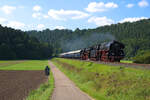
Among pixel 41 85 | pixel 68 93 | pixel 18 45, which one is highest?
pixel 18 45

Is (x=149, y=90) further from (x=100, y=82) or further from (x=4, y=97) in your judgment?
(x=4, y=97)

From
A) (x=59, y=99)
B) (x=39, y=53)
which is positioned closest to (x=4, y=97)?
(x=59, y=99)

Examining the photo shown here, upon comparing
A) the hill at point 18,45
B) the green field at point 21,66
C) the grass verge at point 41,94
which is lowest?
the green field at point 21,66

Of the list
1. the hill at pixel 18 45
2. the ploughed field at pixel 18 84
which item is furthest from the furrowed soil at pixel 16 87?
the hill at pixel 18 45

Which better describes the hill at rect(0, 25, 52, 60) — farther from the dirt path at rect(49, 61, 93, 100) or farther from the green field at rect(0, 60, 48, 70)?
the dirt path at rect(49, 61, 93, 100)

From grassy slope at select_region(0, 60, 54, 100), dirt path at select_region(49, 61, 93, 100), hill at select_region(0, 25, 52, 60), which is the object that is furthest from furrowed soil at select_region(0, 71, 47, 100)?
hill at select_region(0, 25, 52, 60)

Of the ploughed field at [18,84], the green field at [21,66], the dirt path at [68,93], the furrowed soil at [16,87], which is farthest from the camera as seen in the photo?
the green field at [21,66]

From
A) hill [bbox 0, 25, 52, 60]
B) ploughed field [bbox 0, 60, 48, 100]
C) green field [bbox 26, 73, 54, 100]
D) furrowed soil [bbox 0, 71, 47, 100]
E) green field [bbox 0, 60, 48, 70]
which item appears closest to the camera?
green field [bbox 26, 73, 54, 100]

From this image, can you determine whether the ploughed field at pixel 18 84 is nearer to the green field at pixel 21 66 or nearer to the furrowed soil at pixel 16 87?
the furrowed soil at pixel 16 87

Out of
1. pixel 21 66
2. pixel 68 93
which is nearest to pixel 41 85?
pixel 68 93

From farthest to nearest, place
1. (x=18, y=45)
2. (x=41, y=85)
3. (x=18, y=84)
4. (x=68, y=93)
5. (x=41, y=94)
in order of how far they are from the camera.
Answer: (x=18, y=45)
(x=18, y=84)
(x=41, y=85)
(x=41, y=94)
(x=68, y=93)

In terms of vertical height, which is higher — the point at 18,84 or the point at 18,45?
the point at 18,45

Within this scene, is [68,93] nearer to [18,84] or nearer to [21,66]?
[18,84]

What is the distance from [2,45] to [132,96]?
147 meters
